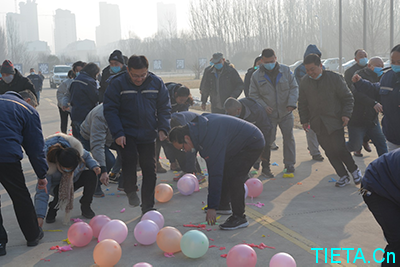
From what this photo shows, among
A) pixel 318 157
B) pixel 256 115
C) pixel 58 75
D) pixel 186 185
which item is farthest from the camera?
pixel 58 75

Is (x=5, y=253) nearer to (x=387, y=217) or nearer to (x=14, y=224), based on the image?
(x=14, y=224)

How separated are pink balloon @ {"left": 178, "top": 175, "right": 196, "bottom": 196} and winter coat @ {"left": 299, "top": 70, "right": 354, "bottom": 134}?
210 centimetres

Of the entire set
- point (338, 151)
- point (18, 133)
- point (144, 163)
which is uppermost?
point (18, 133)

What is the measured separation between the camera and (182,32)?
93375mm

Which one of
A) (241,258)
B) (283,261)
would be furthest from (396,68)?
(241,258)

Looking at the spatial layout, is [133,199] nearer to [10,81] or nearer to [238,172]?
[238,172]

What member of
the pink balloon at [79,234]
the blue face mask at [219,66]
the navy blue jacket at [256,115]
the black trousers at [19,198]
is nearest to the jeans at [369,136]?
the navy blue jacket at [256,115]

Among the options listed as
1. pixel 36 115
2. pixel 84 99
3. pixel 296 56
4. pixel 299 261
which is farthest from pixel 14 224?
pixel 296 56

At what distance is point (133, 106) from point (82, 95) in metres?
2.43

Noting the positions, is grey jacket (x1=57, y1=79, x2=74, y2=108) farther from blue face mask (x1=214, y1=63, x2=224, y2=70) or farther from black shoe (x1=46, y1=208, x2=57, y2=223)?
black shoe (x1=46, y1=208, x2=57, y2=223)

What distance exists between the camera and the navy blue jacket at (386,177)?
2986mm

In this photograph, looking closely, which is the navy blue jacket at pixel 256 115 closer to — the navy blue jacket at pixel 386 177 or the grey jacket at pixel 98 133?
the grey jacket at pixel 98 133

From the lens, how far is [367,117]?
7.43 metres

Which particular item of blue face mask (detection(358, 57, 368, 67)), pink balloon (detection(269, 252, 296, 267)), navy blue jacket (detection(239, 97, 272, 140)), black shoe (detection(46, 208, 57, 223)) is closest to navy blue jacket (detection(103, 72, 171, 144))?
black shoe (detection(46, 208, 57, 223))
